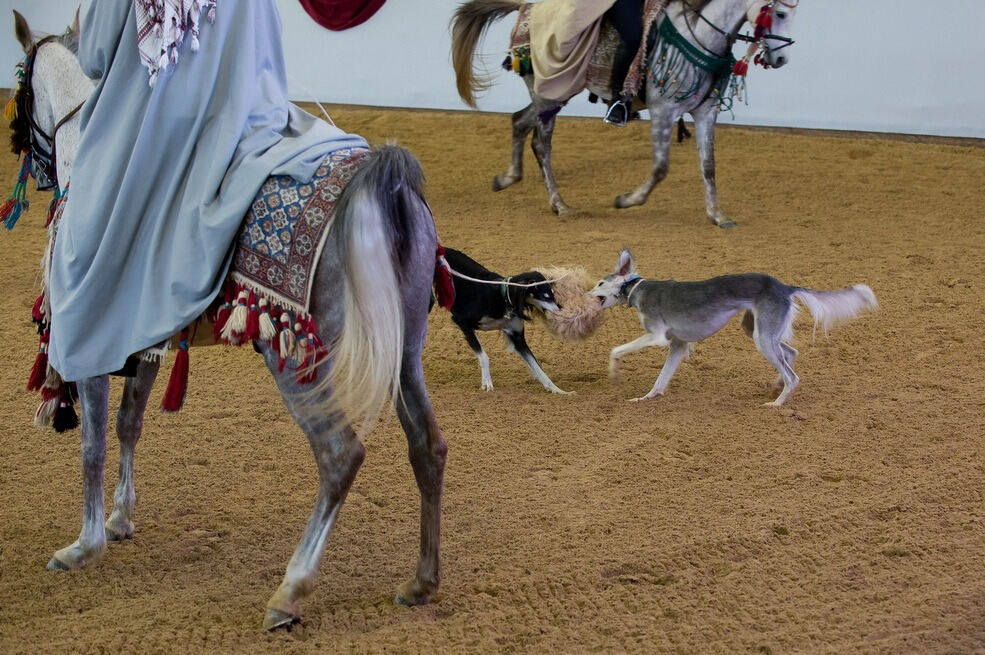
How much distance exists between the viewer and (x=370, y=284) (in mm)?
3068

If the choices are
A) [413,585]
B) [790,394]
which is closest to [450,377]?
[790,394]

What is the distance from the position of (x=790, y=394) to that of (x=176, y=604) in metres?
3.11

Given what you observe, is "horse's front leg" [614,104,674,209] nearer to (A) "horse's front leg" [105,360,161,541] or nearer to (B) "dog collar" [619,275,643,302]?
(B) "dog collar" [619,275,643,302]

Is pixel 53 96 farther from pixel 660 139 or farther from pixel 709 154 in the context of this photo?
pixel 709 154

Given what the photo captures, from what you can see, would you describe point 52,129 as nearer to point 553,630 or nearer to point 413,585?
point 413,585

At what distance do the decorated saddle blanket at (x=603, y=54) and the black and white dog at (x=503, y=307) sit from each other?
3.44m

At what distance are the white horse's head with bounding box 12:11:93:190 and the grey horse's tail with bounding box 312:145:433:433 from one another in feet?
4.06

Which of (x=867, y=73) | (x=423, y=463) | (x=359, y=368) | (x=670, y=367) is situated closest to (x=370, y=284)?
(x=359, y=368)

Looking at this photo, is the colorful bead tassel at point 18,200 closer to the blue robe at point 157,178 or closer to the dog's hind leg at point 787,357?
the blue robe at point 157,178

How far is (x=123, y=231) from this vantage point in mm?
3359

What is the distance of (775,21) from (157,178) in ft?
20.0

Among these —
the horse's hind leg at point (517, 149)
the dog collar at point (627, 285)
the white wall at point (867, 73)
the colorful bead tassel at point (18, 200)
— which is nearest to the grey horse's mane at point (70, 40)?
the colorful bead tassel at point (18, 200)

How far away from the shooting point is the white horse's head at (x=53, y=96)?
3.80 metres

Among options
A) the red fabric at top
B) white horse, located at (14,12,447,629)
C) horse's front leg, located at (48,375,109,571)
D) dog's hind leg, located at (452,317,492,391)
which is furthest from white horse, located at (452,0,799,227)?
horse's front leg, located at (48,375,109,571)
